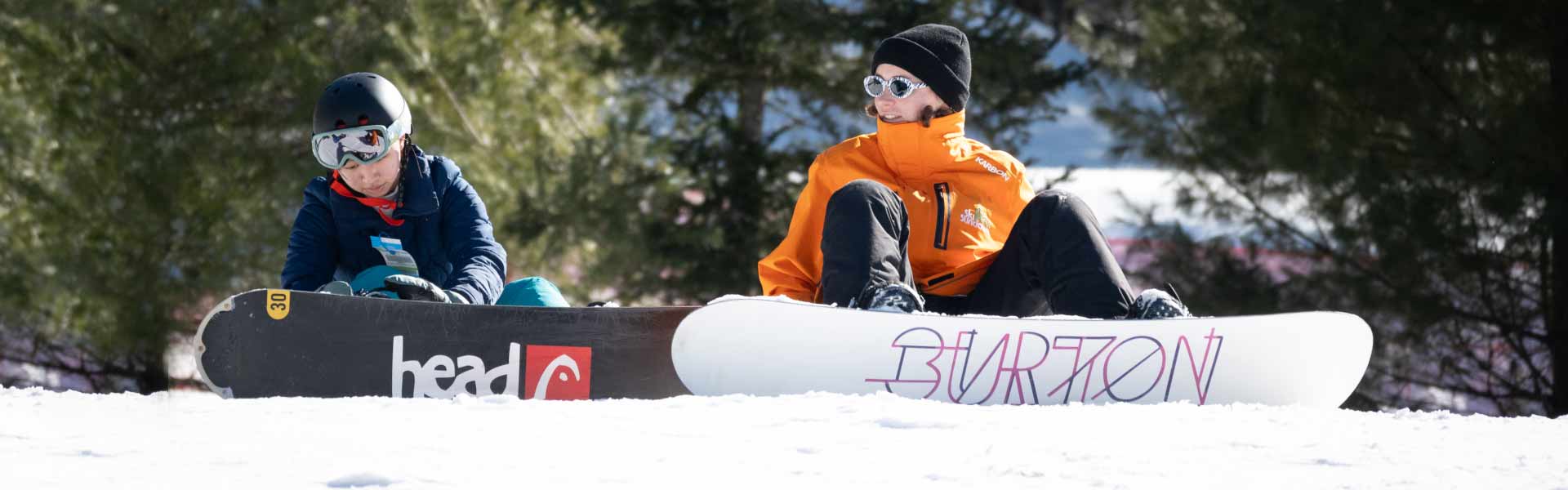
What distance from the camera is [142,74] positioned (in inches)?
445

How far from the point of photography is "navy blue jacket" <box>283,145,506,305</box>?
374cm

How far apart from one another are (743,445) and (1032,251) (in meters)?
1.26

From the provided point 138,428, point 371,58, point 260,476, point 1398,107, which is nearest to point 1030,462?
point 260,476

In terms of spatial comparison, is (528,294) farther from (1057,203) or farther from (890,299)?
(1057,203)

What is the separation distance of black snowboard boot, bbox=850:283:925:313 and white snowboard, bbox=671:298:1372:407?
2 centimetres

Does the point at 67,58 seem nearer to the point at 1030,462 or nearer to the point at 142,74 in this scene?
the point at 142,74

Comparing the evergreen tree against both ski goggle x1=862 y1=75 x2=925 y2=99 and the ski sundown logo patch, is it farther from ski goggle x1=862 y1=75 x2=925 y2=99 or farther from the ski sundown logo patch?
the ski sundown logo patch

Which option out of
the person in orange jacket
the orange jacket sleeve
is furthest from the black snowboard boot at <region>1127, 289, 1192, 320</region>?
the orange jacket sleeve

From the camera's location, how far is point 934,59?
154 inches

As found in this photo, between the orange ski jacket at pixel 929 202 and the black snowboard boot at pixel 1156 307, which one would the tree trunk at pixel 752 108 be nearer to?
the orange ski jacket at pixel 929 202

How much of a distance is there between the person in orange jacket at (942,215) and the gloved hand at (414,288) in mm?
750

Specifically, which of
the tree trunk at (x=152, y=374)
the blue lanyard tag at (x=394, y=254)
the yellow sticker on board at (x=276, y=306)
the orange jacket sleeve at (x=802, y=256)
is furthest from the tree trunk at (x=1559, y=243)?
the tree trunk at (x=152, y=374)

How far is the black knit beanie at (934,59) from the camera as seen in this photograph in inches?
154

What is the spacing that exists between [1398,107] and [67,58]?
914cm
